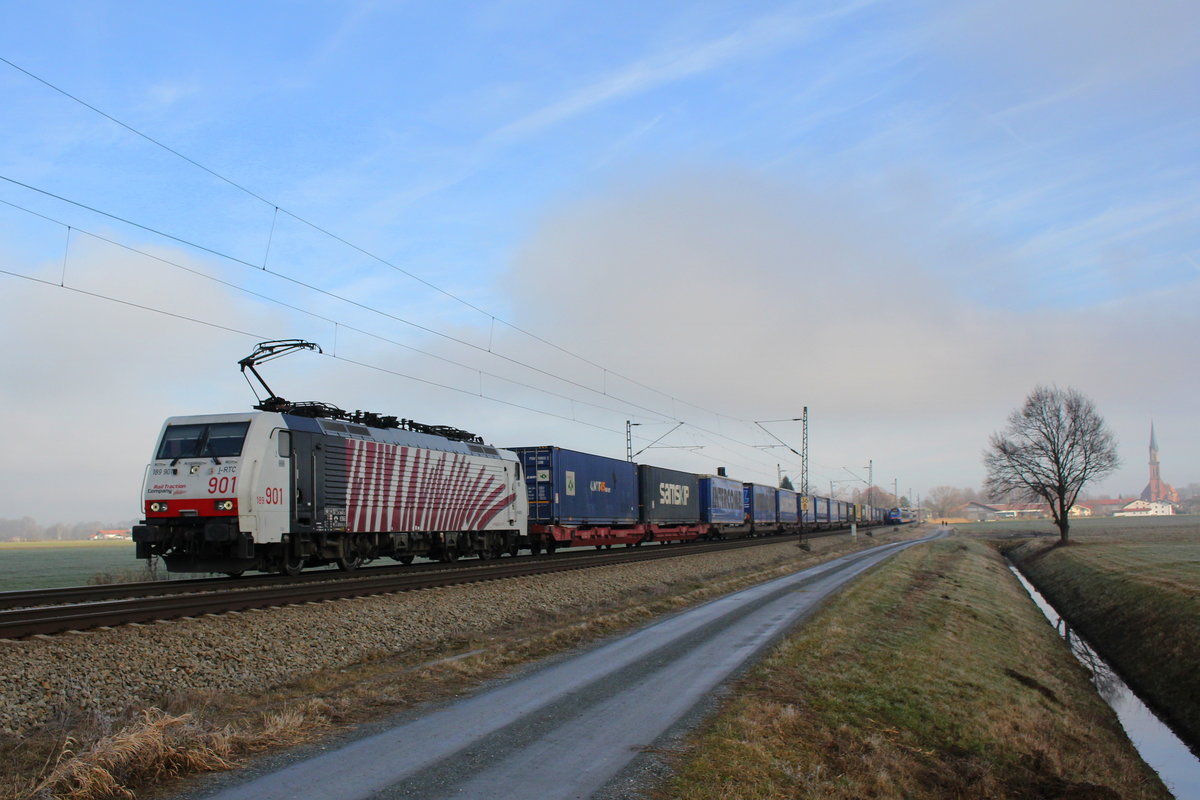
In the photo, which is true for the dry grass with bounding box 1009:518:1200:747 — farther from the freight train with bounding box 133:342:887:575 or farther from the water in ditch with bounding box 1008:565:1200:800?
the freight train with bounding box 133:342:887:575

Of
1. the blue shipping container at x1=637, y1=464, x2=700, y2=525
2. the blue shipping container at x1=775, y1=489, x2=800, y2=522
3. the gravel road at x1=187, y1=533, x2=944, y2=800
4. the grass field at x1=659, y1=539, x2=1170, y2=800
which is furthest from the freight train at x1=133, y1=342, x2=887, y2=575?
the blue shipping container at x1=775, y1=489, x2=800, y2=522

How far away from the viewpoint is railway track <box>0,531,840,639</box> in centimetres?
1248

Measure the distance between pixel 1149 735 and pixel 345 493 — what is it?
19449mm

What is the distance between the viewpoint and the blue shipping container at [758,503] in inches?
2509

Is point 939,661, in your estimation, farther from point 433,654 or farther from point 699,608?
point 433,654

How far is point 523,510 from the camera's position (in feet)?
108

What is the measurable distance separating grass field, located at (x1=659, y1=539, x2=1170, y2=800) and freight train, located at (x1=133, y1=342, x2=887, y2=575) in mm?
12512

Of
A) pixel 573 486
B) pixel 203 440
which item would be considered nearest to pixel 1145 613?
pixel 573 486

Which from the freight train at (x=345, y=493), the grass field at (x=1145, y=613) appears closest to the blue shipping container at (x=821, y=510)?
the grass field at (x=1145, y=613)

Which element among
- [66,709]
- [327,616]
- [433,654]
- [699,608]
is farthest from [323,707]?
[699,608]

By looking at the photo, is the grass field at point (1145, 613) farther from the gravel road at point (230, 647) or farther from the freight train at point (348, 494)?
the freight train at point (348, 494)

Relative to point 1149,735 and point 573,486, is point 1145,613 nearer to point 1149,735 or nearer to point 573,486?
point 1149,735

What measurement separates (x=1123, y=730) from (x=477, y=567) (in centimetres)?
1692

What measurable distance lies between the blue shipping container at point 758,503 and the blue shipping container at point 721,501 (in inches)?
40.5
